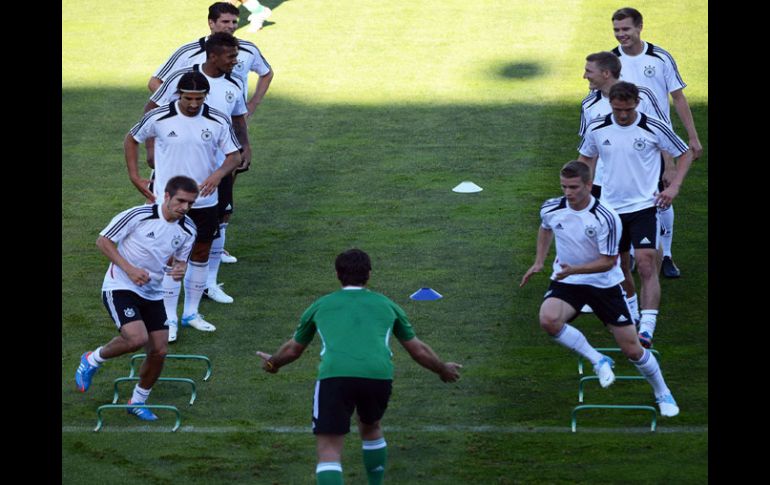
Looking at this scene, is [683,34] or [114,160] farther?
[683,34]

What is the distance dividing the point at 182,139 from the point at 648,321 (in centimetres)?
421

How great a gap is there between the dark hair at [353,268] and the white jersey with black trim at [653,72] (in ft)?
16.4

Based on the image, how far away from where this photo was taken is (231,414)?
916 centimetres

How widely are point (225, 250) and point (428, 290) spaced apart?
2469 millimetres

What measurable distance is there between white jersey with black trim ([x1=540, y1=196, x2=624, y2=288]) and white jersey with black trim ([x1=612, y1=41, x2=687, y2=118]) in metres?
2.65

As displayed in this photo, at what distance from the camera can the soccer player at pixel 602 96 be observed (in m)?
10.4

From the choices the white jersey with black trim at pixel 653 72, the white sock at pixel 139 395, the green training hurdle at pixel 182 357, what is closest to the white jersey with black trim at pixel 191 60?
the green training hurdle at pixel 182 357

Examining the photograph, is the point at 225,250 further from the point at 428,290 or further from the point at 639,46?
the point at 639,46

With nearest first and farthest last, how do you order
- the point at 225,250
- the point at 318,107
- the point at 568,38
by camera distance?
the point at 225,250 → the point at 318,107 → the point at 568,38

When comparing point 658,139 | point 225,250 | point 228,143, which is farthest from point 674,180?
point 225,250

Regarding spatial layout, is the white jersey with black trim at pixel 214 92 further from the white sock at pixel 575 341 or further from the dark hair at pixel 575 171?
the white sock at pixel 575 341

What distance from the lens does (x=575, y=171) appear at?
8.95 meters

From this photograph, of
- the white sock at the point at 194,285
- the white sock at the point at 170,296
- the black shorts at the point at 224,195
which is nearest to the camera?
the white sock at the point at 170,296

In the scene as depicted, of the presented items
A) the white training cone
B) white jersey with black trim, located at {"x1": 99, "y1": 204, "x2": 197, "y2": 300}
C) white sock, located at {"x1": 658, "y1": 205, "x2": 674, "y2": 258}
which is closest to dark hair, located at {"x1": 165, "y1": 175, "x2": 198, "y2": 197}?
white jersey with black trim, located at {"x1": 99, "y1": 204, "x2": 197, "y2": 300}
